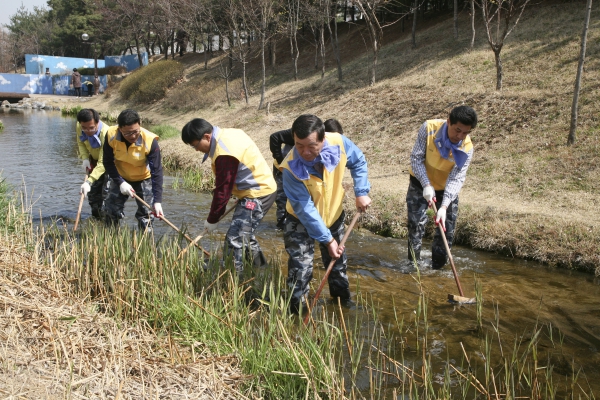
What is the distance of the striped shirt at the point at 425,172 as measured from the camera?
214 inches

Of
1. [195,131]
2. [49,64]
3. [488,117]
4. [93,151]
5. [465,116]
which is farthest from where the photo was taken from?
[49,64]

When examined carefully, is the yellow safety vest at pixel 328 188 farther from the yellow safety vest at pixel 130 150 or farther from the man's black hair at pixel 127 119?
the yellow safety vest at pixel 130 150

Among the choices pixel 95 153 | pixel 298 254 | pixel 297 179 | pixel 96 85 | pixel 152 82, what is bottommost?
pixel 298 254

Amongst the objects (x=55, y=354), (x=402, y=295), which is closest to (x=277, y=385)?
(x=55, y=354)

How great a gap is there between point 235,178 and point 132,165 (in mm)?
2222

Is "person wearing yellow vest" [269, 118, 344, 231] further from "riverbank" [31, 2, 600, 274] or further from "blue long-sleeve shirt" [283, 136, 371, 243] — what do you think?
"blue long-sleeve shirt" [283, 136, 371, 243]

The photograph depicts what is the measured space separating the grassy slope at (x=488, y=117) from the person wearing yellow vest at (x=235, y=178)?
10.2 ft

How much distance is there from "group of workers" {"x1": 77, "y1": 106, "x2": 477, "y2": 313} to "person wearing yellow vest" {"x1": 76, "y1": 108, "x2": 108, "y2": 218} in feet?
0.07

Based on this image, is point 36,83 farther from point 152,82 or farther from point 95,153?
point 95,153

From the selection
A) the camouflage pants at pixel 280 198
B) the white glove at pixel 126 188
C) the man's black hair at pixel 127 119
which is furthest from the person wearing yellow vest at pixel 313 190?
the camouflage pants at pixel 280 198

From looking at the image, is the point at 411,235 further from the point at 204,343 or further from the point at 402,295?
the point at 204,343

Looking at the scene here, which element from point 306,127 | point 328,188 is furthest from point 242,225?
point 306,127

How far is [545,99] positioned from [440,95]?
3168 mm

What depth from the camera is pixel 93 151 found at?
7.53 m
